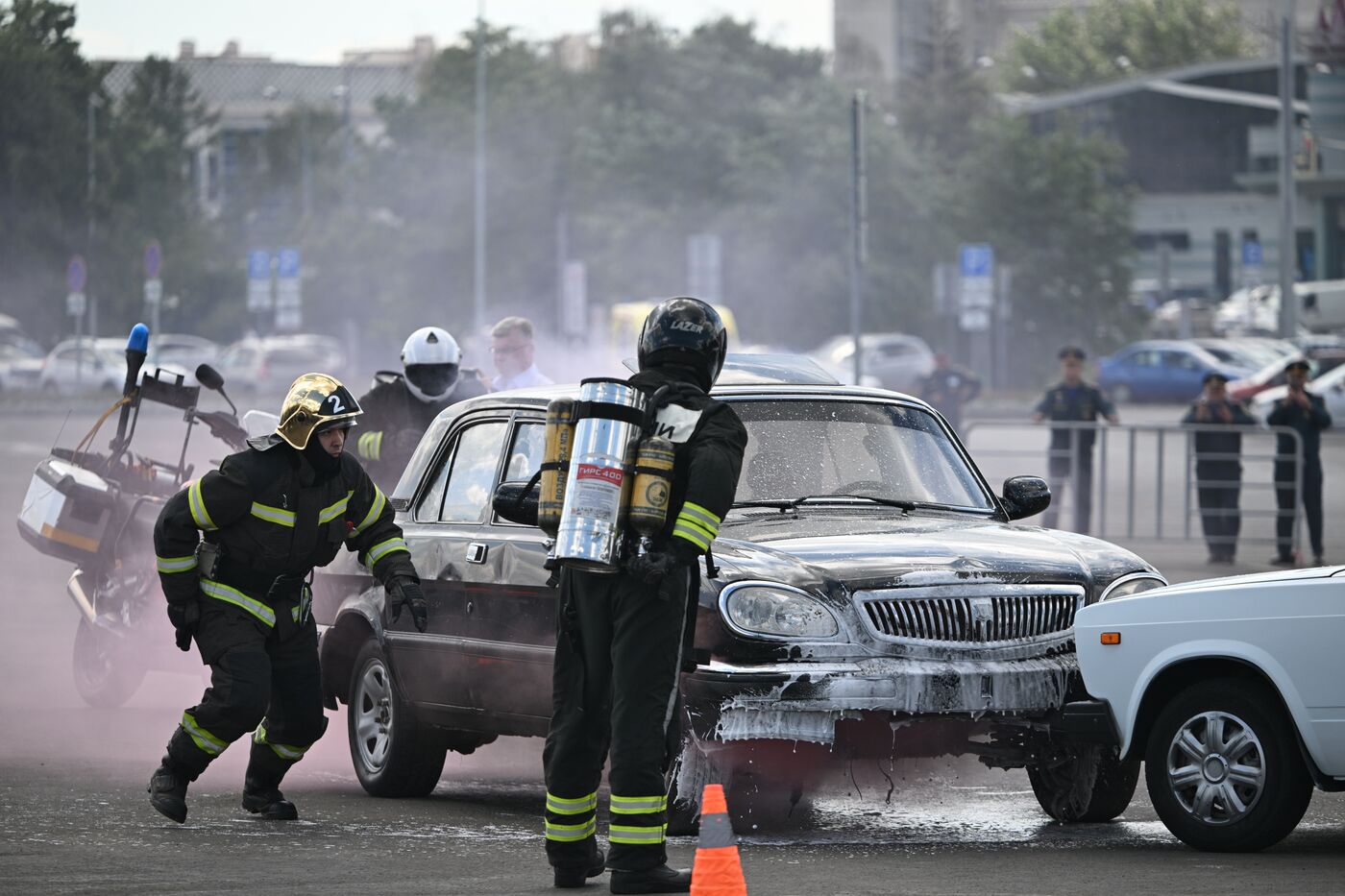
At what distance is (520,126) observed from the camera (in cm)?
6397

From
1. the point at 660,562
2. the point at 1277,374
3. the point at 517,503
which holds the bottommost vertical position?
the point at 660,562

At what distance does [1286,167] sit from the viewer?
33750 millimetres

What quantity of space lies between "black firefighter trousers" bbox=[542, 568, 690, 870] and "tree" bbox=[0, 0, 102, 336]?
12265 mm

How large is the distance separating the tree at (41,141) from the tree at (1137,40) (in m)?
80.5

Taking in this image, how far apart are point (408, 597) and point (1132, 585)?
252 centimetres

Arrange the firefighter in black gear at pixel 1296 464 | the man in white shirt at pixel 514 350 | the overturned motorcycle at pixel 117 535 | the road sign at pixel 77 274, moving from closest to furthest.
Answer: the overturned motorcycle at pixel 117 535
the man in white shirt at pixel 514 350
the firefighter in black gear at pixel 1296 464
the road sign at pixel 77 274

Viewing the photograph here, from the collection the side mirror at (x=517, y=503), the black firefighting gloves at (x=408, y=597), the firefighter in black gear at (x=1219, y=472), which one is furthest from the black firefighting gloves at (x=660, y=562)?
the firefighter in black gear at (x=1219, y=472)

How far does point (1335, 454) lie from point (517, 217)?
3422 cm

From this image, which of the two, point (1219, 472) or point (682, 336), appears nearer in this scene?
point (682, 336)

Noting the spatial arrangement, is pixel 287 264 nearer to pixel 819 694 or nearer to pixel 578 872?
pixel 819 694

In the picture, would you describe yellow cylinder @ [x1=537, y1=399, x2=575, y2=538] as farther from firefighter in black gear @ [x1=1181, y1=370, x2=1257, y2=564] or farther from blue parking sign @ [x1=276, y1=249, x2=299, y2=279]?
blue parking sign @ [x1=276, y1=249, x2=299, y2=279]

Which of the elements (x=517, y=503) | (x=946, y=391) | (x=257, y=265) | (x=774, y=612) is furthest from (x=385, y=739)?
(x=257, y=265)

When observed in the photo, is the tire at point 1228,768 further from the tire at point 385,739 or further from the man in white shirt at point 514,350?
the man in white shirt at point 514,350

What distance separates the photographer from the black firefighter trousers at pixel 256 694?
7.92m
